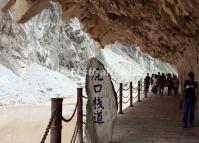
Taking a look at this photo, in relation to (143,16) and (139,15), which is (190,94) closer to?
(143,16)

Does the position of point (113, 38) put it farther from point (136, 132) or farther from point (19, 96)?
point (19, 96)

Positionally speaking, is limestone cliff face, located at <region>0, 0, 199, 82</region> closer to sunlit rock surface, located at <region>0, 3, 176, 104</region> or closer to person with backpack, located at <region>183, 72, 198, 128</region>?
person with backpack, located at <region>183, 72, 198, 128</region>

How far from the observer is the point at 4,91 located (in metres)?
32.3

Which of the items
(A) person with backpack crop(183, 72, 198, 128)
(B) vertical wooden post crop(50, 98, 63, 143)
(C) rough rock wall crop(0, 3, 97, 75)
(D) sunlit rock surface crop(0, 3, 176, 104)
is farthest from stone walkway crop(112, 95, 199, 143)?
(C) rough rock wall crop(0, 3, 97, 75)

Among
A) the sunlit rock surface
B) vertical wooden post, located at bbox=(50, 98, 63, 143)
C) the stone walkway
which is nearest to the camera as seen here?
vertical wooden post, located at bbox=(50, 98, 63, 143)

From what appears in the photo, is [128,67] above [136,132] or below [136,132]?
above

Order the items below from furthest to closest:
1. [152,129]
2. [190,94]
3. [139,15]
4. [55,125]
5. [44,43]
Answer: [44,43], [139,15], [152,129], [190,94], [55,125]

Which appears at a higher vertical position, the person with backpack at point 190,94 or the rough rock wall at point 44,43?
the rough rock wall at point 44,43

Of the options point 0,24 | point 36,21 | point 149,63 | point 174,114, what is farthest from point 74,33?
point 174,114

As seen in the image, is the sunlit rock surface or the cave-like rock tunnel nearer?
the cave-like rock tunnel

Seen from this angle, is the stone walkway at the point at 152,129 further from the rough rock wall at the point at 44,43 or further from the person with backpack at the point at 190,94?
the rough rock wall at the point at 44,43

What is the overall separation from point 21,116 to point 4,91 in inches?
332

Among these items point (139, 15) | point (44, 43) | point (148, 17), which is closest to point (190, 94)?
point (148, 17)

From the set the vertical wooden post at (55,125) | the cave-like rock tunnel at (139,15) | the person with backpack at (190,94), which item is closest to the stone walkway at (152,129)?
the person with backpack at (190,94)
